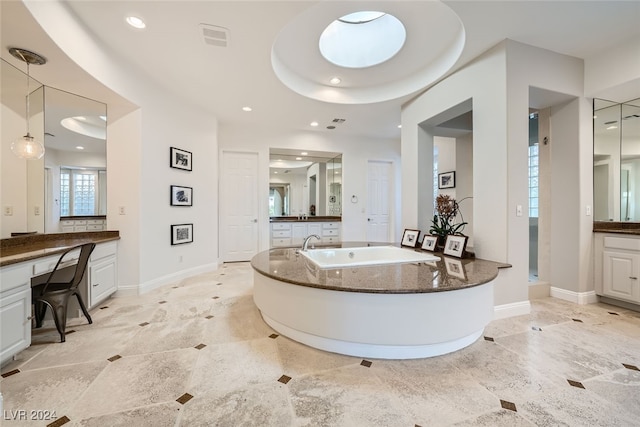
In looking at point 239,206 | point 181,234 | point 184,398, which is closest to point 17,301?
point 184,398

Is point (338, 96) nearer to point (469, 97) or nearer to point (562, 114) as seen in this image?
point (469, 97)

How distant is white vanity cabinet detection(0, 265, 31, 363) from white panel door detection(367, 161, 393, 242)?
5165 millimetres

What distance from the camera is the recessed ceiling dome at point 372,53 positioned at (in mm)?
2371

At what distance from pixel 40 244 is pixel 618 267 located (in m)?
5.84

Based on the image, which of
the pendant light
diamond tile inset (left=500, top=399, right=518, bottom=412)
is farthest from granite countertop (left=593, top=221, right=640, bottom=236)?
the pendant light

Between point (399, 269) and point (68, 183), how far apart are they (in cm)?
376

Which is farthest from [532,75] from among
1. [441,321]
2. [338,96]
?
[441,321]

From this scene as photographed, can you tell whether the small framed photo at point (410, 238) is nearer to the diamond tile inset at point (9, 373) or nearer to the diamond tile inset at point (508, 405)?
the diamond tile inset at point (508, 405)

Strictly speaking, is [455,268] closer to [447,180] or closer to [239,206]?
[447,180]

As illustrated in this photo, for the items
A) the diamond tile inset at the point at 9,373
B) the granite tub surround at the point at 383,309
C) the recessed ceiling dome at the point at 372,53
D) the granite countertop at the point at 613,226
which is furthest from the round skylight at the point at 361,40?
the diamond tile inset at the point at 9,373

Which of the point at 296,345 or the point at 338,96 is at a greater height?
the point at 338,96

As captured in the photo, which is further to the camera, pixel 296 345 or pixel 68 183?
pixel 68 183

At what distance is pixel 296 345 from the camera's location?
2.00 metres

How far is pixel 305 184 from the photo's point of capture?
6375 mm
